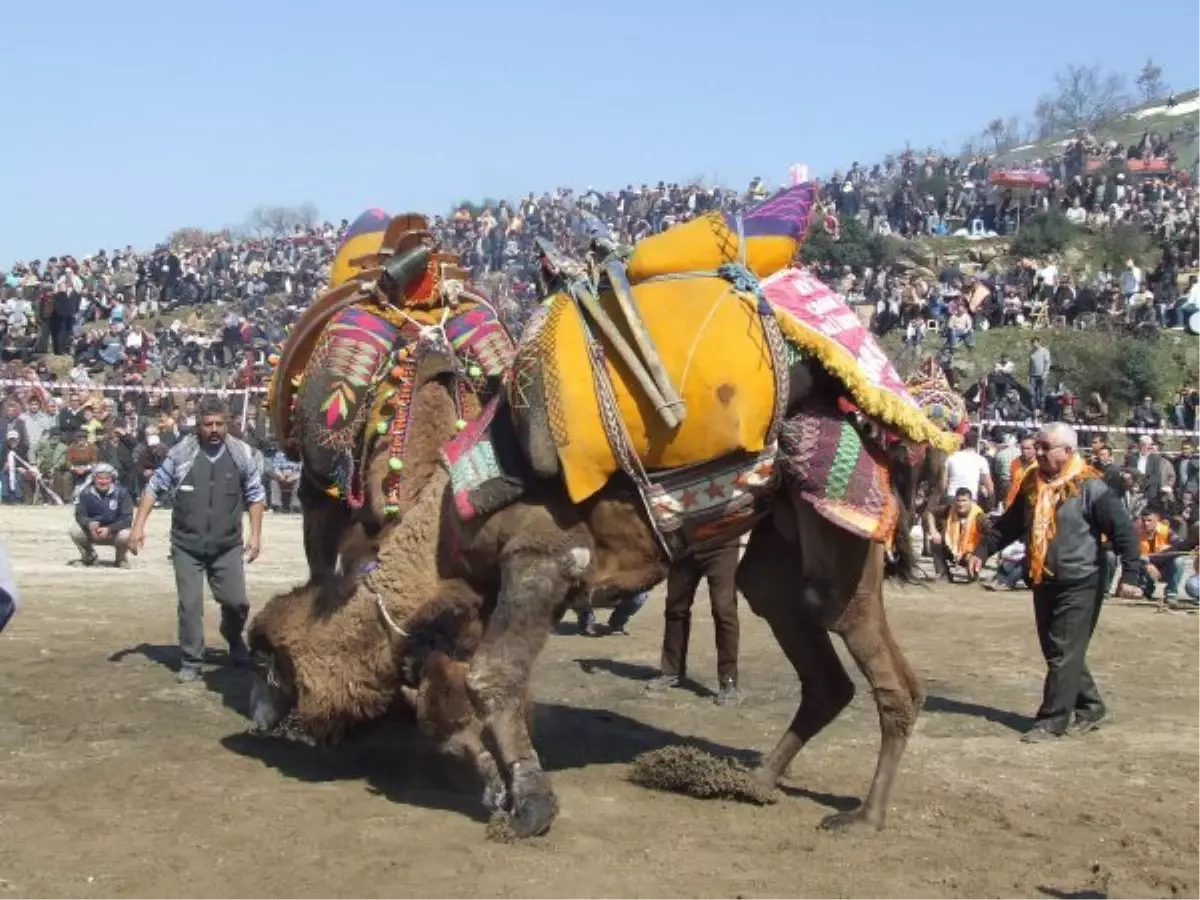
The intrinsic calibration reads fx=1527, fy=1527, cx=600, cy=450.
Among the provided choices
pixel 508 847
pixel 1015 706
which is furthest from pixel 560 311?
pixel 1015 706

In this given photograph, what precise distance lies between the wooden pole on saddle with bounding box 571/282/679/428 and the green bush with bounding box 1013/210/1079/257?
28.2m

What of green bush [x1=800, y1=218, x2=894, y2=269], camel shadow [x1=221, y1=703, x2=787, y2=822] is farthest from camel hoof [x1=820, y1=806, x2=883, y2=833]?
green bush [x1=800, y1=218, x2=894, y2=269]

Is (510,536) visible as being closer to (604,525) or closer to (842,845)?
(604,525)

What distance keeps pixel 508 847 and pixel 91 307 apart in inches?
1332

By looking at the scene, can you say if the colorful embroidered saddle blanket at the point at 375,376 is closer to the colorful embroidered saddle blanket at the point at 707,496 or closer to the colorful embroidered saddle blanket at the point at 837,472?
the colorful embroidered saddle blanket at the point at 707,496

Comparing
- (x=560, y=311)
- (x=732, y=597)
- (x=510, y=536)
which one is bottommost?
(x=732, y=597)

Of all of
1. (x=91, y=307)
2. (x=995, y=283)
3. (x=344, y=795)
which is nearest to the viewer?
(x=344, y=795)

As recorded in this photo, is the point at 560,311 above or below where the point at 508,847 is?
above

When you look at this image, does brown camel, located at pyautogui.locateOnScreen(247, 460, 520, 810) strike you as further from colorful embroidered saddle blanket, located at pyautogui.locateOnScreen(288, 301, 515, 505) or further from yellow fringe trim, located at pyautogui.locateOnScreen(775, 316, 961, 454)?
yellow fringe trim, located at pyautogui.locateOnScreen(775, 316, 961, 454)

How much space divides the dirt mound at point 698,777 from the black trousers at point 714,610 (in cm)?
199

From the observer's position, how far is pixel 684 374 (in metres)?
6.35

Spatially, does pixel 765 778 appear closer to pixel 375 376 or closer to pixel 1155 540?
pixel 375 376

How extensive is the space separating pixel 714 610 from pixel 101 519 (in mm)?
8117

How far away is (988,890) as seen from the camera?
5.66 metres
